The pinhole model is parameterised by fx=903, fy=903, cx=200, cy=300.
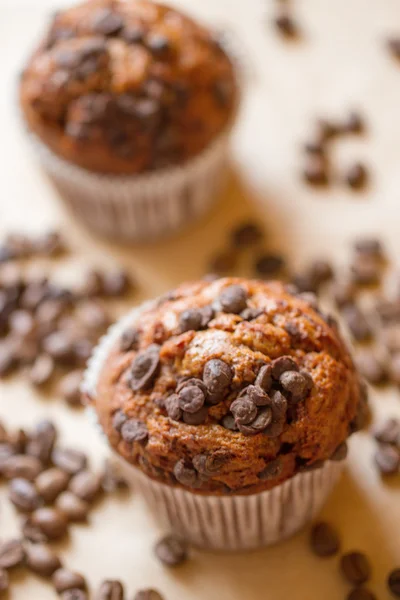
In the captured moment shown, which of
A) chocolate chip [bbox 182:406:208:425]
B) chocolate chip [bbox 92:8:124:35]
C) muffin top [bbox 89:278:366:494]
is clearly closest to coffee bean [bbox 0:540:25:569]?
muffin top [bbox 89:278:366:494]

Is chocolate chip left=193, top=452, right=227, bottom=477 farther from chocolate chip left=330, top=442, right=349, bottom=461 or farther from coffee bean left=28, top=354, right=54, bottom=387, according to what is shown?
coffee bean left=28, top=354, right=54, bottom=387

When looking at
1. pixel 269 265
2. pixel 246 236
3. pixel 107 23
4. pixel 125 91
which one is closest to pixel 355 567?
pixel 269 265

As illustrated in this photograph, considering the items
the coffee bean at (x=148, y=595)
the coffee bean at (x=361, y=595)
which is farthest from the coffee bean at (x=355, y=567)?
the coffee bean at (x=148, y=595)

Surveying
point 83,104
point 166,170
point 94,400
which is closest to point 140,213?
point 166,170

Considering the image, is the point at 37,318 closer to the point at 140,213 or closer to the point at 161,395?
the point at 140,213

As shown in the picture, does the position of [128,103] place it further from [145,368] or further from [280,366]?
[280,366]
